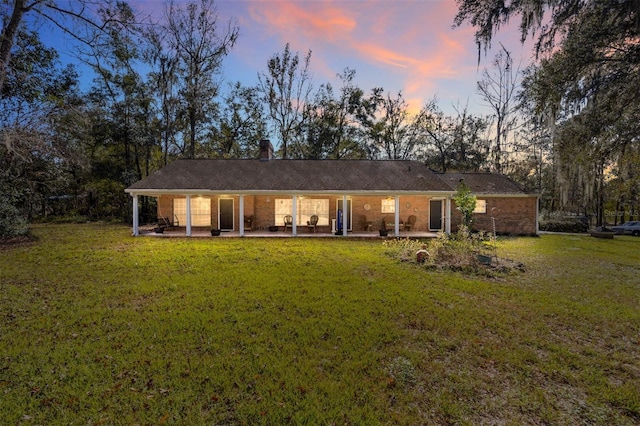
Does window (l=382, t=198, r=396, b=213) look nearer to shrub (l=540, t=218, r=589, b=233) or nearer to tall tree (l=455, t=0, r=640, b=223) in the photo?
tall tree (l=455, t=0, r=640, b=223)

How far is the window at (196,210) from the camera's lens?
15.9 m

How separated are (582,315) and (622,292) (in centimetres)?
235

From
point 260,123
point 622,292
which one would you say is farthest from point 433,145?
point 622,292

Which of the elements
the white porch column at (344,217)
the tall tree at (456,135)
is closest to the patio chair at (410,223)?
the white porch column at (344,217)

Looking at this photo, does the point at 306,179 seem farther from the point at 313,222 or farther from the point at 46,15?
the point at 46,15

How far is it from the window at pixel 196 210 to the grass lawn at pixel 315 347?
27.7 ft

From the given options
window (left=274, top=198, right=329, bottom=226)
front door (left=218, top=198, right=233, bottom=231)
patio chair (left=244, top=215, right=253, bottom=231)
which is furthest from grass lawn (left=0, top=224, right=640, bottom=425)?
window (left=274, top=198, right=329, bottom=226)

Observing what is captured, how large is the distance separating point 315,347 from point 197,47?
84.3 feet

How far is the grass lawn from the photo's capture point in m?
2.73

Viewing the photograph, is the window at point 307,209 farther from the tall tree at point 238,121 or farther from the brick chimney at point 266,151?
the tall tree at point 238,121

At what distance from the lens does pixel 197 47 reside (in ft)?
73.8

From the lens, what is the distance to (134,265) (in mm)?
7980

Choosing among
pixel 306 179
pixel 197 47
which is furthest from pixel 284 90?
pixel 306 179

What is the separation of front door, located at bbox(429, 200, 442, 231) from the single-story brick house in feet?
0.18
